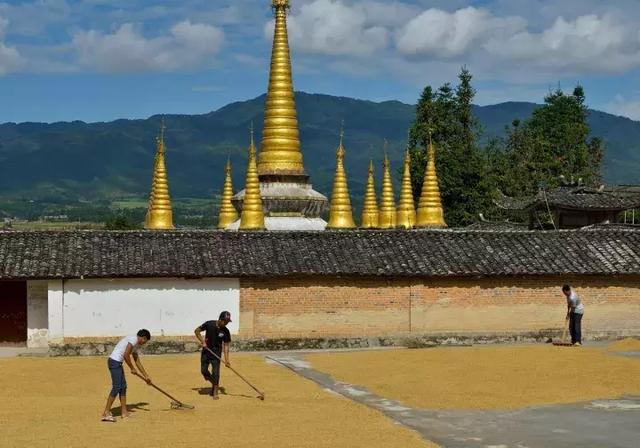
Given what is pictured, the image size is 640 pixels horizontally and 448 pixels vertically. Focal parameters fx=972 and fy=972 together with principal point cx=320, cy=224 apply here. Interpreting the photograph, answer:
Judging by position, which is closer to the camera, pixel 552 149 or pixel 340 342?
pixel 340 342

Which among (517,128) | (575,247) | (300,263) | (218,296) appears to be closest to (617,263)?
(575,247)

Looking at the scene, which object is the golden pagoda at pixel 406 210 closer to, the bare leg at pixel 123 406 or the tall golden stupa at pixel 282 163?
the tall golden stupa at pixel 282 163

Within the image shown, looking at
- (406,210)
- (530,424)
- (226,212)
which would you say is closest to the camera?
(530,424)

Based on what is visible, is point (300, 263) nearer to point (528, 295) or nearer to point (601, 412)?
point (528, 295)

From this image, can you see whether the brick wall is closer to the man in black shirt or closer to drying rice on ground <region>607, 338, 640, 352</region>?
drying rice on ground <region>607, 338, 640, 352</region>

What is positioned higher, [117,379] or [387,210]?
[387,210]

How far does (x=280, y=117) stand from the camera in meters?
40.8

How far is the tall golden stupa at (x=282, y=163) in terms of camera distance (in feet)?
127

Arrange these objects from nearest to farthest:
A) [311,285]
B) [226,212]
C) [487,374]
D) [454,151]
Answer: [487,374] < [311,285] < [226,212] < [454,151]

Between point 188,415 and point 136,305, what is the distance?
11111 mm

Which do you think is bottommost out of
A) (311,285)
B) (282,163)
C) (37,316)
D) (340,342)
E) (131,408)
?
(131,408)

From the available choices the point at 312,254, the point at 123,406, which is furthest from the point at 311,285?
the point at 123,406

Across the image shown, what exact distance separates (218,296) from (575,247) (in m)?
11.3

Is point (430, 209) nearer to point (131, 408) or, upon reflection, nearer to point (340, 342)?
point (340, 342)
